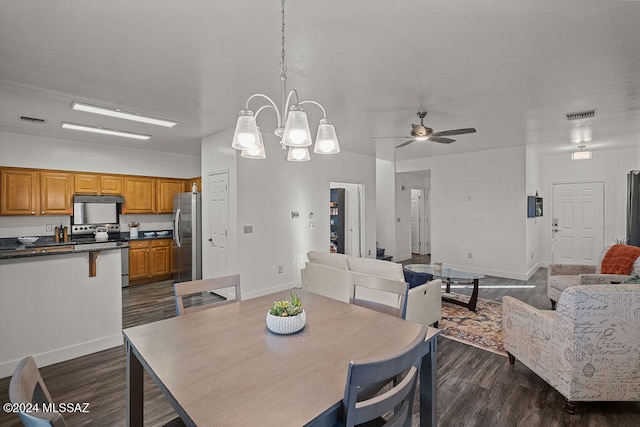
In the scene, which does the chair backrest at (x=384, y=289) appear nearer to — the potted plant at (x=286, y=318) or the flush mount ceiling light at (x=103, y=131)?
the potted plant at (x=286, y=318)

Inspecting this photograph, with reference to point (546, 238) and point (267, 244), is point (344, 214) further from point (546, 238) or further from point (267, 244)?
point (546, 238)

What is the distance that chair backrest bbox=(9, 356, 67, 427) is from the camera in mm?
735

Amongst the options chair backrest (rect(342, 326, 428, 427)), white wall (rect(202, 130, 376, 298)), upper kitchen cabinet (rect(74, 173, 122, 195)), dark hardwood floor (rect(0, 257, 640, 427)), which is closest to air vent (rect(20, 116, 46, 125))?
upper kitchen cabinet (rect(74, 173, 122, 195))

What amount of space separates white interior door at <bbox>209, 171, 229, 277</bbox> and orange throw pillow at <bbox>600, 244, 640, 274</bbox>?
5100 mm

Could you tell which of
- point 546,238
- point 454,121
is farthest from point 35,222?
point 546,238

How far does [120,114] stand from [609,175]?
889 centimetres

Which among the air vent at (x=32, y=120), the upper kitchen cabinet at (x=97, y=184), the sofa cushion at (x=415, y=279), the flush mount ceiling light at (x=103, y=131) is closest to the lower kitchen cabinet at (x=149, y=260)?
the upper kitchen cabinet at (x=97, y=184)

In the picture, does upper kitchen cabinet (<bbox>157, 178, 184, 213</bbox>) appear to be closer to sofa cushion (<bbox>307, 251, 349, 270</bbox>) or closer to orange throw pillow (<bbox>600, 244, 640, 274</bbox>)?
sofa cushion (<bbox>307, 251, 349, 270</bbox>)

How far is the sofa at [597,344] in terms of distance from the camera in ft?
6.39

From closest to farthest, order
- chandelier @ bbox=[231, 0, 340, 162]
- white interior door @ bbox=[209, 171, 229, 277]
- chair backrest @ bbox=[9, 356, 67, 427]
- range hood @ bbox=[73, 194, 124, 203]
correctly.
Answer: chair backrest @ bbox=[9, 356, 67, 427], chandelier @ bbox=[231, 0, 340, 162], white interior door @ bbox=[209, 171, 229, 277], range hood @ bbox=[73, 194, 124, 203]

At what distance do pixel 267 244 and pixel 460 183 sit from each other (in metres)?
4.45

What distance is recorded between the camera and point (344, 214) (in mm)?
7250

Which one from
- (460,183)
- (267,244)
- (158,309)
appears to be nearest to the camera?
(158,309)

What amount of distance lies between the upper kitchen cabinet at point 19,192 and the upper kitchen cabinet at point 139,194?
49.3 inches
